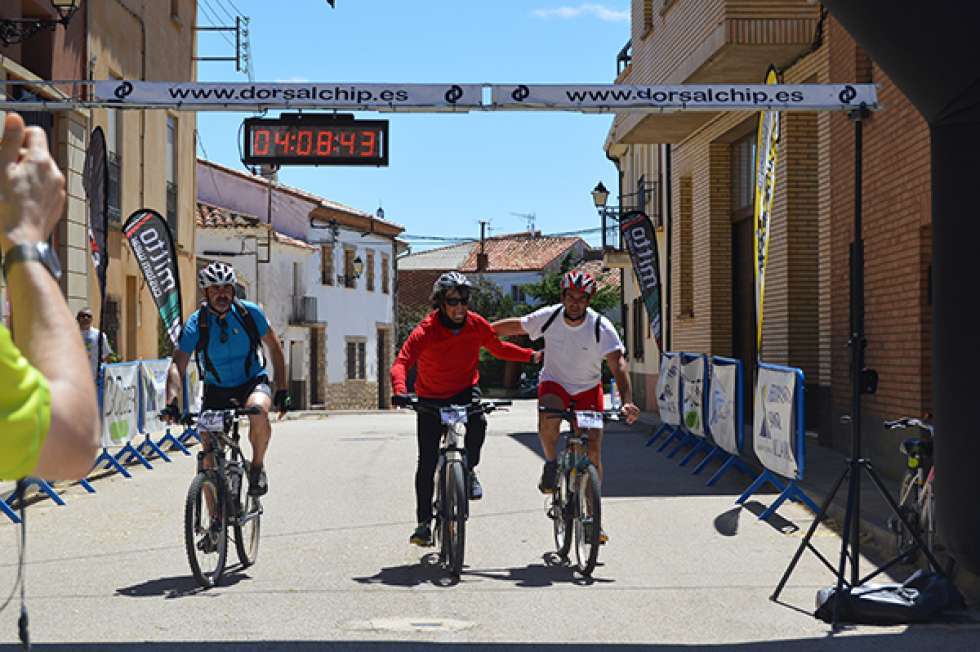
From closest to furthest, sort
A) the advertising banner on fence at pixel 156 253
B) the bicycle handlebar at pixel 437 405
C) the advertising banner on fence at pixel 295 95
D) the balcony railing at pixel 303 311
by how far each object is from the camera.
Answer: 1. the bicycle handlebar at pixel 437 405
2. the advertising banner on fence at pixel 295 95
3. the advertising banner on fence at pixel 156 253
4. the balcony railing at pixel 303 311

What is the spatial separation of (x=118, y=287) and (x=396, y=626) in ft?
62.1

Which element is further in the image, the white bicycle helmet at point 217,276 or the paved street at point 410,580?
the white bicycle helmet at point 217,276

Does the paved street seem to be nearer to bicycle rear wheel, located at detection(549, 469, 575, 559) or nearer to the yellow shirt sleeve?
bicycle rear wheel, located at detection(549, 469, 575, 559)

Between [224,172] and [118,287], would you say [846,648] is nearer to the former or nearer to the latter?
[118,287]

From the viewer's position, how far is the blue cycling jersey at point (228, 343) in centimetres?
885

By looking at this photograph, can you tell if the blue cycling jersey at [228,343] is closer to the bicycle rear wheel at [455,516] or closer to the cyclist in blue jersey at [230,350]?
the cyclist in blue jersey at [230,350]

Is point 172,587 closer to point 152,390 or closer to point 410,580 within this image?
point 410,580

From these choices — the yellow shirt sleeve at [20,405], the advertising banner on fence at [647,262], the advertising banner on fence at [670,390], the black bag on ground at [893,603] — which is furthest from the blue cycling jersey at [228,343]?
the advertising banner on fence at [647,262]

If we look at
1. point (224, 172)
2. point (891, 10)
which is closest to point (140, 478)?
point (891, 10)

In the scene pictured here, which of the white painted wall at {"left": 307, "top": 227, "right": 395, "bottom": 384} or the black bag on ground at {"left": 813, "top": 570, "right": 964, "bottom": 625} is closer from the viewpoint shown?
the black bag on ground at {"left": 813, "top": 570, "right": 964, "bottom": 625}

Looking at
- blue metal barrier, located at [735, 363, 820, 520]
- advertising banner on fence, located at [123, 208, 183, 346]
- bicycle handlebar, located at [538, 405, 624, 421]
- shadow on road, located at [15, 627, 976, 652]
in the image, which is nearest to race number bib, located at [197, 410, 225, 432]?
shadow on road, located at [15, 627, 976, 652]

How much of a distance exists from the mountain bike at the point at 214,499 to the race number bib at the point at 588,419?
81.5 inches

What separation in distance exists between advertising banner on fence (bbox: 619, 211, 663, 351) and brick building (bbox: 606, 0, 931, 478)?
1221 mm

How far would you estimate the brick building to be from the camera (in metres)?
12.8
